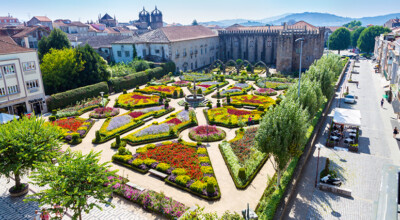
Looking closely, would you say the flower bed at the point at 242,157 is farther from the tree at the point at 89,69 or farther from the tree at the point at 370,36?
the tree at the point at 370,36

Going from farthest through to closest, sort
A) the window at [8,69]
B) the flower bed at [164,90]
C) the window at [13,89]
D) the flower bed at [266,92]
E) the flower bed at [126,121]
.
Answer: the flower bed at [164,90], the flower bed at [266,92], the window at [13,89], the window at [8,69], the flower bed at [126,121]

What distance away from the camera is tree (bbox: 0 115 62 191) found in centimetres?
1803

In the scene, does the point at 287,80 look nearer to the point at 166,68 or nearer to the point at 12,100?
the point at 166,68

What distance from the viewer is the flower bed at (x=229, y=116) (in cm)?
3341

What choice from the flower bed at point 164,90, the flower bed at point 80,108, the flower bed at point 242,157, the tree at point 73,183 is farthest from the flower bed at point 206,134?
the flower bed at point 80,108

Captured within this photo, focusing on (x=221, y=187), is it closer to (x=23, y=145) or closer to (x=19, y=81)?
(x=23, y=145)

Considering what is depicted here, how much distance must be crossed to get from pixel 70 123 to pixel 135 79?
73.5ft

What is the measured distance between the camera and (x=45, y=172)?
15.1m

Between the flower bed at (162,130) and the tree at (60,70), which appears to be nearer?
the flower bed at (162,130)

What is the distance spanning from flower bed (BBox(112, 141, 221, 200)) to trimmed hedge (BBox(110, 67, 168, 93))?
2720cm

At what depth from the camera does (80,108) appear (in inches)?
1607

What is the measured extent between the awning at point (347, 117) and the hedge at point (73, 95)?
3583cm

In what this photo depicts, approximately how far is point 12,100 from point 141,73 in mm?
24956

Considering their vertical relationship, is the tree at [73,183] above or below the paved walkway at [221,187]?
above
